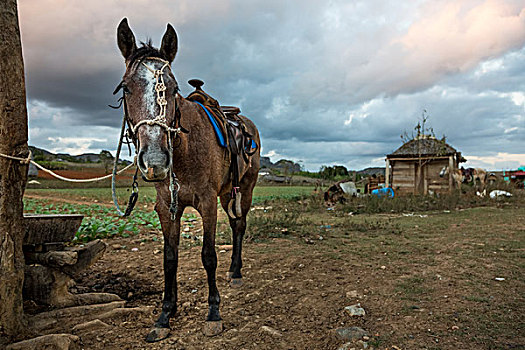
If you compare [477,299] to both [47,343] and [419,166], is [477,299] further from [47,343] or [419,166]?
[419,166]

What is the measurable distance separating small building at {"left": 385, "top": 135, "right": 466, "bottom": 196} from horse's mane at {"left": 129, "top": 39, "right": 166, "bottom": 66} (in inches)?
664

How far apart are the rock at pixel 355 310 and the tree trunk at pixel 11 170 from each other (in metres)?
3.20

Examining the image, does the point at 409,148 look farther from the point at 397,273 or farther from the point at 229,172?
the point at 229,172

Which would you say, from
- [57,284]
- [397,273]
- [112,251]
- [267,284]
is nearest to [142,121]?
[57,284]

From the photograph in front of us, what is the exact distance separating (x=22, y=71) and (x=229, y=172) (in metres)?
2.35

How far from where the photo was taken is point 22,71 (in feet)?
9.53

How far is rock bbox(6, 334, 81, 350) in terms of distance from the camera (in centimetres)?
261

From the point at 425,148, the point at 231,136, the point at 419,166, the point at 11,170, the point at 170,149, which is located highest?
the point at 425,148

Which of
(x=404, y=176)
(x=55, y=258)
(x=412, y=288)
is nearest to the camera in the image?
(x=55, y=258)

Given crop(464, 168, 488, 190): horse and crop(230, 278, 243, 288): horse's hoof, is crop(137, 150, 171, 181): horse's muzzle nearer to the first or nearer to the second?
crop(230, 278, 243, 288): horse's hoof

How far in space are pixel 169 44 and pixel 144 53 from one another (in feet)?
0.90

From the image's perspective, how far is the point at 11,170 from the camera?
282 cm

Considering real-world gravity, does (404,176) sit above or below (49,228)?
above

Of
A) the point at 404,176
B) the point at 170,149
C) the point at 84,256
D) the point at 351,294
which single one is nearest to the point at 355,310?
the point at 351,294
